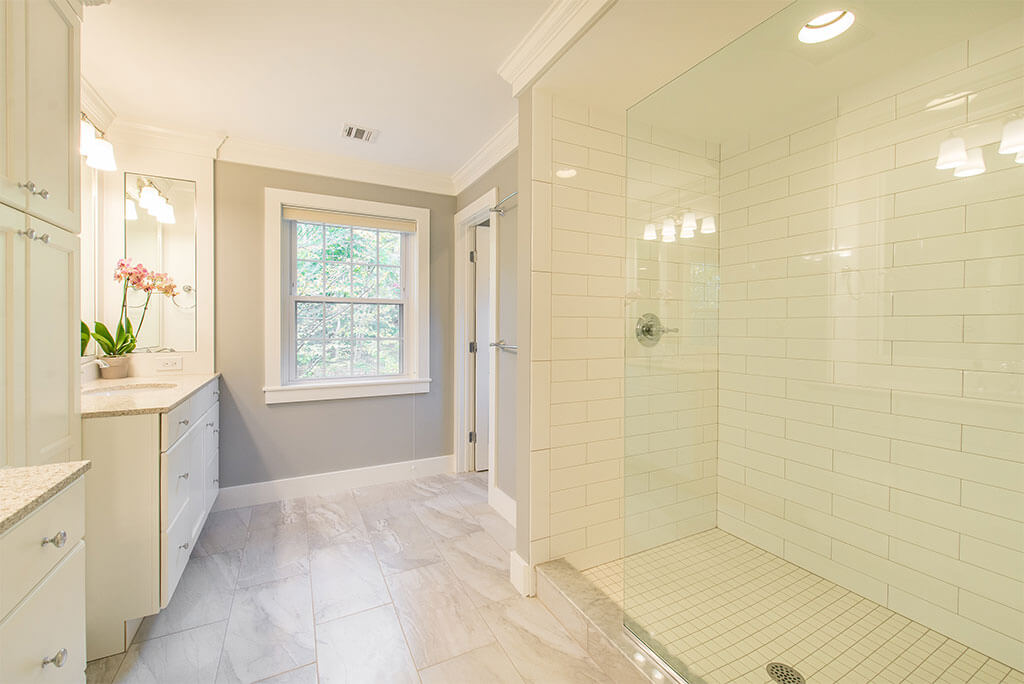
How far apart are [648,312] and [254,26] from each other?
2.09 m

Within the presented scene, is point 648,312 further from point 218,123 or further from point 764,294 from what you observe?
point 218,123

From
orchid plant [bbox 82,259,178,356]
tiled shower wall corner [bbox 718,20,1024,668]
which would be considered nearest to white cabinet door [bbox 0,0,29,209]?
orchid plant [bbox 82,259,178,356]

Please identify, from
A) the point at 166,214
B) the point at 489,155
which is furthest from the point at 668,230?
the point at 166,214

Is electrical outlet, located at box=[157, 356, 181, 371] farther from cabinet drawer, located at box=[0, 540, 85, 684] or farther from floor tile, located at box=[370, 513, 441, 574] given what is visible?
cabinet drawer, located at box=[0, 540, 85, 684]

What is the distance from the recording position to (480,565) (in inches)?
80.8

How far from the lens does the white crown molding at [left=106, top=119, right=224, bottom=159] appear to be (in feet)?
7.88

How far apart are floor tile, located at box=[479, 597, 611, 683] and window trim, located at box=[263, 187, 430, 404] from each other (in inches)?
73.4

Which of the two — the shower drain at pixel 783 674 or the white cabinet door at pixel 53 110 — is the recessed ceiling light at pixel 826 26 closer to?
the shower drain at pixel 783 674

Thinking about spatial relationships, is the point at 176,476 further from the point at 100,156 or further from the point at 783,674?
the point at 783,674

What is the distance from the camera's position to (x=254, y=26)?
5.48 ft

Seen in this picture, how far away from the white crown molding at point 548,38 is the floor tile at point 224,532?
110 inches

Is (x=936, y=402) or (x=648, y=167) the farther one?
(x=648, y=167)

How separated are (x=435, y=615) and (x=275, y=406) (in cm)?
188

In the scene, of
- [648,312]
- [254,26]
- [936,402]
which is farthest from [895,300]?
[254,26]
